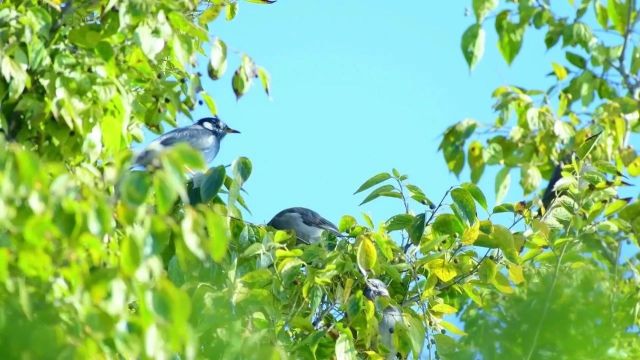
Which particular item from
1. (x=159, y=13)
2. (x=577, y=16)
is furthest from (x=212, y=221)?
(x=577, y=16)

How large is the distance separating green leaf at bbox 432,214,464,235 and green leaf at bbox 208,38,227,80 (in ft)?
3.32

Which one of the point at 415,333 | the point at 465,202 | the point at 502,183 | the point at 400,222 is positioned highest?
the point at 465,202

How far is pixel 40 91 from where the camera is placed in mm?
4492

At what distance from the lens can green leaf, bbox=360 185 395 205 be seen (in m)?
5.16

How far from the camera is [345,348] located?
14.9ft

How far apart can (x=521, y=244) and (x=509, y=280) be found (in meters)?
0.57

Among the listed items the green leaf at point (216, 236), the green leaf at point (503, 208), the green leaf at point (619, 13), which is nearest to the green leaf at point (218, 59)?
the green leaf at point (503, 208)

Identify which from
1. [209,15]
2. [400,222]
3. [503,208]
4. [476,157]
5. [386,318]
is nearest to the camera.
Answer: [209,15]

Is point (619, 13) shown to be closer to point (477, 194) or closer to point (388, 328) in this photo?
point (477, 194)

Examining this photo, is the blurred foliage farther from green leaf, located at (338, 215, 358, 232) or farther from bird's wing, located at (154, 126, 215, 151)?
bird's wing, located at (154, 126, 215, 151)

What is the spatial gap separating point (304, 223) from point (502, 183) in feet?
8.21

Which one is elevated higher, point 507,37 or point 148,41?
point 148,41

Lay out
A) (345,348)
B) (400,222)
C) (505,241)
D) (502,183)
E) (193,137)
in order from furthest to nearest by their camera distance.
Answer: (193,137) → (502,183) → (400,222) → (505,241) → (345,348)

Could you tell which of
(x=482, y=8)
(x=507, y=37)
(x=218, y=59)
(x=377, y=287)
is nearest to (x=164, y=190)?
(x=218, y=59)
